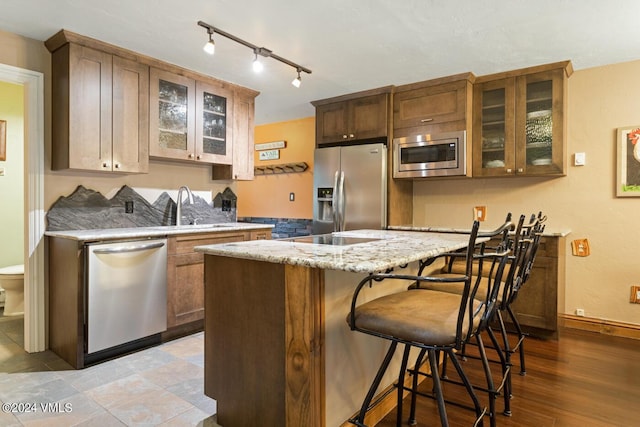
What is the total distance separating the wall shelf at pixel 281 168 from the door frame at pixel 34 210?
9.61ft

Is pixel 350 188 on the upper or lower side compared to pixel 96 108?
lower

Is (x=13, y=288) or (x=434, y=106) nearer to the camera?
(x=13, y=288)

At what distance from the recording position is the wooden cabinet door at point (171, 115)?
3178mm

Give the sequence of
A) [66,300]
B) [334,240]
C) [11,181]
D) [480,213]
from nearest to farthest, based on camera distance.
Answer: [334,240] → [66,300] → [480,213] → [11,181]

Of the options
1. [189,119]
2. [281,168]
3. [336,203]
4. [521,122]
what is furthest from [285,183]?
[521,122]

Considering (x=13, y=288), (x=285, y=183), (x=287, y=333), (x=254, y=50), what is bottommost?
(x=13, y=288)

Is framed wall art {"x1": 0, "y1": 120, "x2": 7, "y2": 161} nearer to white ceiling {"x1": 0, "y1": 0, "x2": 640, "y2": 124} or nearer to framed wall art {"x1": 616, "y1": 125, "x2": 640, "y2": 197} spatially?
white ceiling {"x1": 0, "y1": 0, "x2": 640, "y2": 124}

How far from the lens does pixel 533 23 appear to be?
2527mm

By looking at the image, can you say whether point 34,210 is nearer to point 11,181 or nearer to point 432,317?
point 11,181

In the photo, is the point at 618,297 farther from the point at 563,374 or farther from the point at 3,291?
the point at 3,291

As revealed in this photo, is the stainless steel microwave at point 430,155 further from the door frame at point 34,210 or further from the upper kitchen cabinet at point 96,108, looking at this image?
the door frame at point 34,210

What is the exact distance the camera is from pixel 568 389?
87.1 inches

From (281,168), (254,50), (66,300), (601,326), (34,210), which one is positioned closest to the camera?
(66,300)

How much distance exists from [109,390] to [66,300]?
2.59ft
